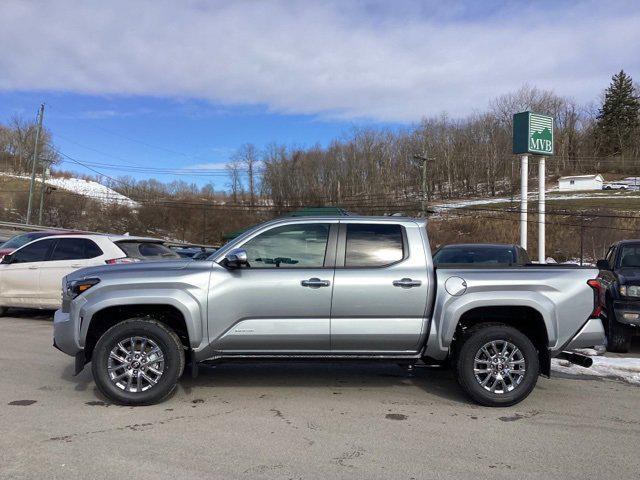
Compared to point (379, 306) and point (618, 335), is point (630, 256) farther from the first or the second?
point (379, 306)

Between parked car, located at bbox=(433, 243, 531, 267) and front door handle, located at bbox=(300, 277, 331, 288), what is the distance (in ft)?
18.8

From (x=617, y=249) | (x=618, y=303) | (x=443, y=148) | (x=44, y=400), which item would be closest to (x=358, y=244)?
(x=44, y=400)

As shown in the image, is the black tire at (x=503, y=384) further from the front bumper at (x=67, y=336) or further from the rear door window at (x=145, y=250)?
the rear door window at (x=145, y=250)

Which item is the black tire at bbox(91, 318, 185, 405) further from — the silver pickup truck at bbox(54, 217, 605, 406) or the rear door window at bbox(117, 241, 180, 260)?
the rear door window at bbox(117, 241, 180, 260)

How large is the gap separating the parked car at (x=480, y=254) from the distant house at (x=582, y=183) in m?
80.9

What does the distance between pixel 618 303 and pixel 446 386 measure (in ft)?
11.9

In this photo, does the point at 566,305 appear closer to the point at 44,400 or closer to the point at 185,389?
the point at 185,389

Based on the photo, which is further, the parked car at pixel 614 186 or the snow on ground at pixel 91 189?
the parked car at pixel 614 186

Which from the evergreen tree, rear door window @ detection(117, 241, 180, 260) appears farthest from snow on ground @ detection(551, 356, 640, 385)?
the evergreen tree

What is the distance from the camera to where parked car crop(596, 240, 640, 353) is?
8133 mm

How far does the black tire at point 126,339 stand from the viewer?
5387mm

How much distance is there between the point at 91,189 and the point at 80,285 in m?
87.5

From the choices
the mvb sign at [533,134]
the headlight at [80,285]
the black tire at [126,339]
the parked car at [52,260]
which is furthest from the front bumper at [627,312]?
the mvb sign at [533,134]

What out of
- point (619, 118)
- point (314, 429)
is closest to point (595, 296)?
point (314, 429)
